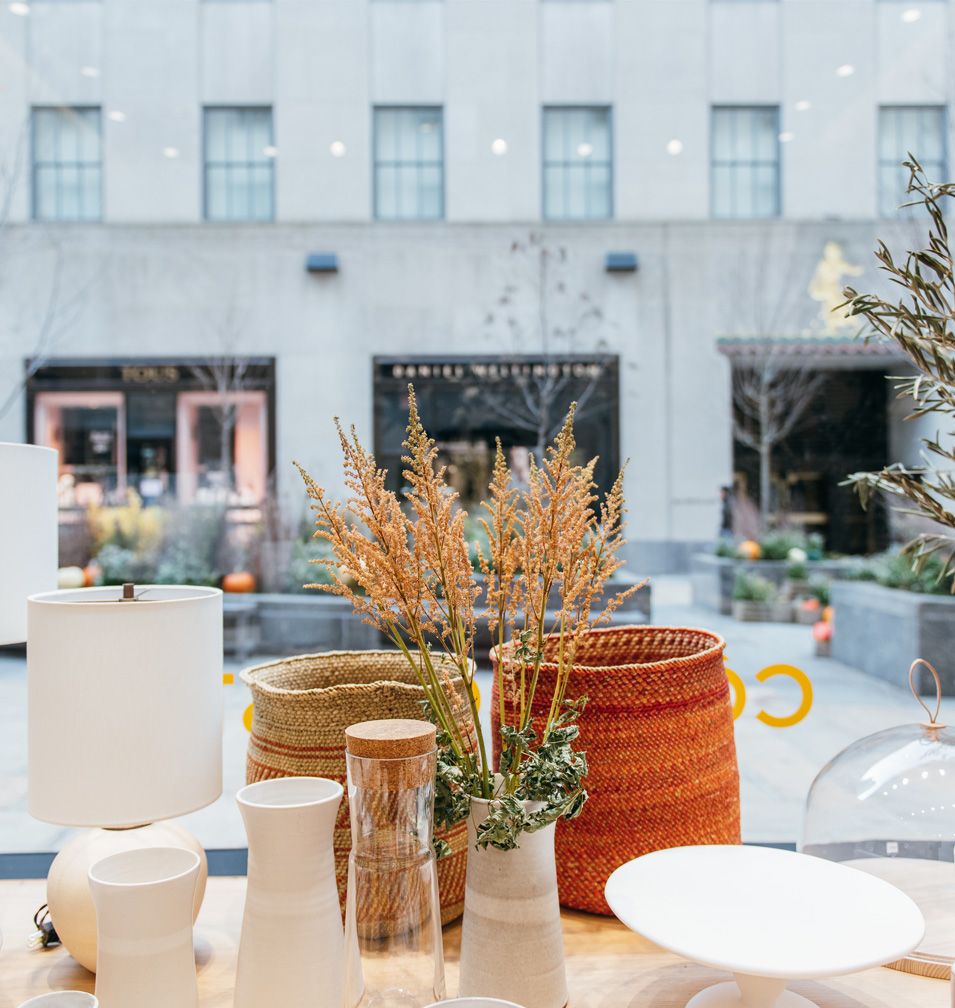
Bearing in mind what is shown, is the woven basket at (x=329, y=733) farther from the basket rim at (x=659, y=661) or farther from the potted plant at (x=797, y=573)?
the potted plant at (x=797, y=573)

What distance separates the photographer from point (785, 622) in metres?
3.73

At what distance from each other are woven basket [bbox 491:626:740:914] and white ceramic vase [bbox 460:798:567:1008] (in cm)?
23

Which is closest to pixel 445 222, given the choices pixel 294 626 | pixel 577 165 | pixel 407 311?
pixel 407 311

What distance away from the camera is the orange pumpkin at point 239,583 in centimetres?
334

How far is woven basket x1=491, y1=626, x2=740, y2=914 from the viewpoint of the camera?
1046 mm

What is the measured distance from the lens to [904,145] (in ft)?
11.5

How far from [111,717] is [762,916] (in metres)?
0.75

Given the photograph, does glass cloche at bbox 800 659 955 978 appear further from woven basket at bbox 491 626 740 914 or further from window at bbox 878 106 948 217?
window at bbox 878 106 948 217

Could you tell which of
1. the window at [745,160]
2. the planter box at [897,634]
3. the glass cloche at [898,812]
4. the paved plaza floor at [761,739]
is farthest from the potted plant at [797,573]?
the glass cloche at [898,812]

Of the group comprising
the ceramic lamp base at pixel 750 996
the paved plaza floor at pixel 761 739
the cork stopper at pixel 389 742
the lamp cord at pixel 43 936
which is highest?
the cork stopper at pixel 389 742

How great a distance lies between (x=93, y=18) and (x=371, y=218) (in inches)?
54.6

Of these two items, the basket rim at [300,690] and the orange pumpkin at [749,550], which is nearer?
the basket rim at [300,690]

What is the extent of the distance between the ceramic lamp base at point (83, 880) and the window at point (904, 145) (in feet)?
10.7

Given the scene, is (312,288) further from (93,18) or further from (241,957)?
(241,957)
